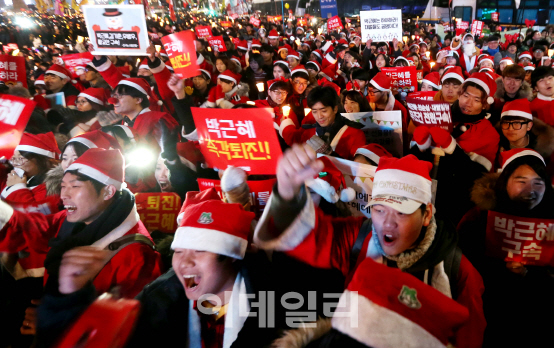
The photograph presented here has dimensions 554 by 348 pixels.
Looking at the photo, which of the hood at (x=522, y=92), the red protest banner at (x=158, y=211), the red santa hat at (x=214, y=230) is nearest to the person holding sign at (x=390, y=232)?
the red santa hat at (x=214, y=230)

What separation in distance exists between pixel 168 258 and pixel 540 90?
5402 mm

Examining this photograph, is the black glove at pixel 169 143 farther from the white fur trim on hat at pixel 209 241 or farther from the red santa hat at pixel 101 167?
the white fur trim on hat at pixel 209 241

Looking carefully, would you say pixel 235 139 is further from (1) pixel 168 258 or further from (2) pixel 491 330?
(2) pixel 491 330

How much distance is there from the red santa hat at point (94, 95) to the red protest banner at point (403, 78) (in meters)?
5.30

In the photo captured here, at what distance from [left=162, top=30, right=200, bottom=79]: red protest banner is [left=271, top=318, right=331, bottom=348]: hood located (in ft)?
15.9

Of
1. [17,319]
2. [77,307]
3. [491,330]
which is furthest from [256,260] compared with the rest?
[17,319]

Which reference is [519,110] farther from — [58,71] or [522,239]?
[58,71]

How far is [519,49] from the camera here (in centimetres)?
1259

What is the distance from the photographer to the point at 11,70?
5.81 meters

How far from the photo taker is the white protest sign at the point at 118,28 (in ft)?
18.1

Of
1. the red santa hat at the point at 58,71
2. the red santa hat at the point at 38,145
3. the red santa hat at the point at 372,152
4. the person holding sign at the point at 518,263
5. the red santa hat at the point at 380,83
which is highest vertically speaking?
the red santa hat at the point at 58,71

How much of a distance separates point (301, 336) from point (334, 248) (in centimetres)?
74

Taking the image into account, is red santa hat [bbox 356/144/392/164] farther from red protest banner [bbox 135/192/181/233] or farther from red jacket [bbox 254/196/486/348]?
Result: red protest banner [bbox 135/192/181/233]

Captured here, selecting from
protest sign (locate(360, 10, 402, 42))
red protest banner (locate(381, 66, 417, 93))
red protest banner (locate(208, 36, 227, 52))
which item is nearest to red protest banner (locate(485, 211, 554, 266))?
red protest banner (locate(381, 66, 417, 93))
